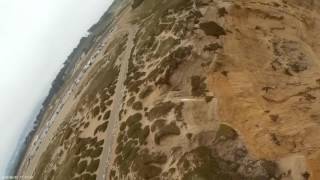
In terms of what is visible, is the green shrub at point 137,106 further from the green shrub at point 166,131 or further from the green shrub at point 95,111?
the green shrub at point 95,111

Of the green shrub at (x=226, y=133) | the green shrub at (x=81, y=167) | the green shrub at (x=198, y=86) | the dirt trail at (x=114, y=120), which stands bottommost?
the green shrub at (x=81, y=167)

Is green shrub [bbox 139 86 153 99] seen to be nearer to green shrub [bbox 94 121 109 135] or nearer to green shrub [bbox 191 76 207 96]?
green shrub [bbox 191 76 207 96]

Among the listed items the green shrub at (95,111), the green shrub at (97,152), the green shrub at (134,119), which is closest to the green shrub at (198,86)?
the green shrub at (134,119)

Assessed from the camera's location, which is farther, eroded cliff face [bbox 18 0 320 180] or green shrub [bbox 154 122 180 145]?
green shrub [bbox 154 122 180 145]

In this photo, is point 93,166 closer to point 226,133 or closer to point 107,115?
point 107,115

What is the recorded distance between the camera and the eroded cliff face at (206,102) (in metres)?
38.0

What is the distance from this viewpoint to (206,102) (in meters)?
41.3

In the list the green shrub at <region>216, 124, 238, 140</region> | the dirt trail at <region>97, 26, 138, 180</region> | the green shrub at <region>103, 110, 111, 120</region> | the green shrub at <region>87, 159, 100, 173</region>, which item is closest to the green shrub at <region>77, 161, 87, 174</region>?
the green shrub at <region>87, 159, 100, 173</region>

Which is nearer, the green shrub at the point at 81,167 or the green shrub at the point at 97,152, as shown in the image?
the green shrub at the point at 97,152

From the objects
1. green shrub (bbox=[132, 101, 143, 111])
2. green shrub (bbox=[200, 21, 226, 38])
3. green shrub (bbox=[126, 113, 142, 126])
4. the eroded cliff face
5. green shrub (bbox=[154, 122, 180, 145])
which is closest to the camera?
the eroded cliff face

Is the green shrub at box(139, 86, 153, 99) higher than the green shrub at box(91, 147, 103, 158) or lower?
higher

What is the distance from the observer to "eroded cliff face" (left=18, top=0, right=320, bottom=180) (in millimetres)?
38000

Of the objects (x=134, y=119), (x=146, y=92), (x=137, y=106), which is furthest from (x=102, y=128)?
(x=146, y=92)

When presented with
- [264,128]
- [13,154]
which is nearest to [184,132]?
[264,128]
